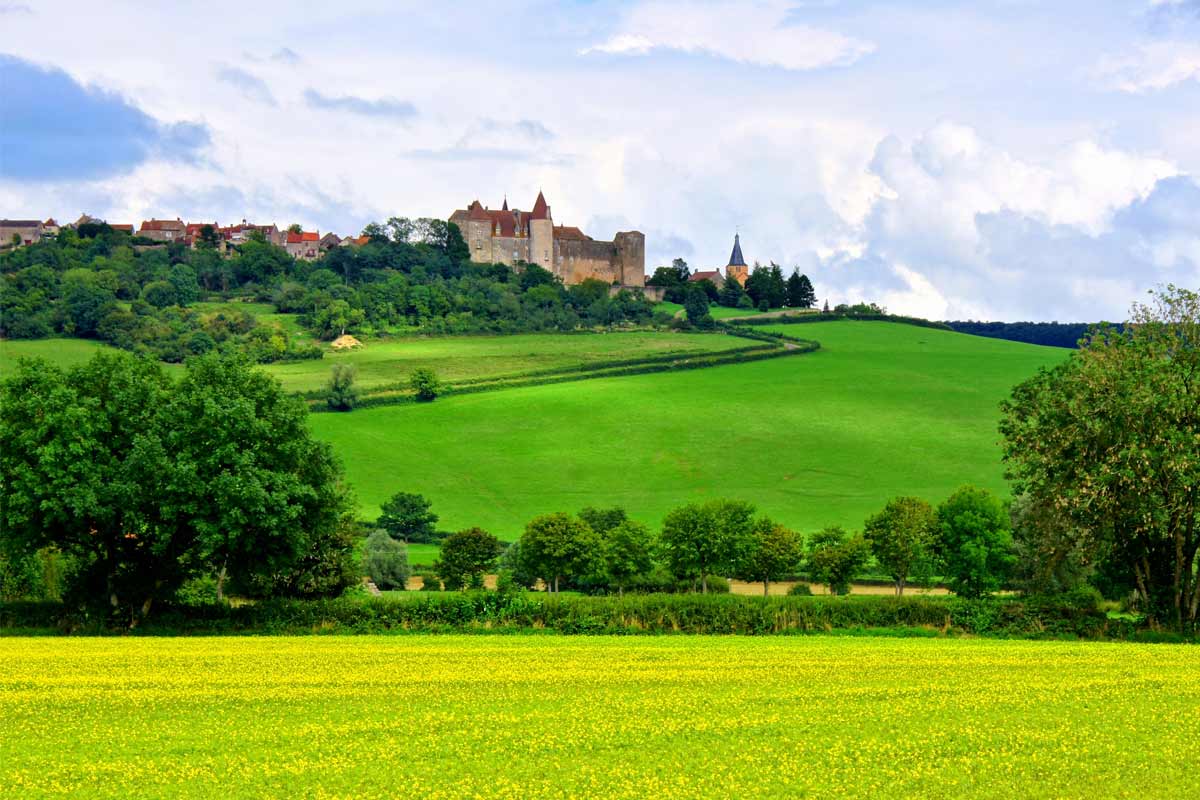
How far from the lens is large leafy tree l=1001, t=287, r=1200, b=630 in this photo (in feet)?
142

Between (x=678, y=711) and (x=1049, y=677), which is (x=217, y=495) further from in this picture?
(x=1049, y=677)

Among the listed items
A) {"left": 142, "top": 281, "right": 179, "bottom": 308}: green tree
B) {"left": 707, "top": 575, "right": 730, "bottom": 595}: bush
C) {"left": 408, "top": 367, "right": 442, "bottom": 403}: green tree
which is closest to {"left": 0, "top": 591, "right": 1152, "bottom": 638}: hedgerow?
{"left": 707, "top": 575, "right": 730, "bottom": 595}: bush

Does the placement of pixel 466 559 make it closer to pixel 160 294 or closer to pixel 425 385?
pixel 425 385

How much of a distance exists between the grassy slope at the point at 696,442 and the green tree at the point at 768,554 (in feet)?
50.6

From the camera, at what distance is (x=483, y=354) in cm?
16012

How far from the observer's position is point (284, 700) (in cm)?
2819

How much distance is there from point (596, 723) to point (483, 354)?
136177 mm

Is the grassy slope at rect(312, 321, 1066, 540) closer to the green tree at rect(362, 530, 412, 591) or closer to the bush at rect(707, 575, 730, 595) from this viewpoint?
the green tree at rect(362, 530, 412, 591)

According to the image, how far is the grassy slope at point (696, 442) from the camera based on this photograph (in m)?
106

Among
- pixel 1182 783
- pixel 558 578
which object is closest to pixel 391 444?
pixel 558 578

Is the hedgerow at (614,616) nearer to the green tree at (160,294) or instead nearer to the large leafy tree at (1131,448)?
the large leafy tree at (1131,448)

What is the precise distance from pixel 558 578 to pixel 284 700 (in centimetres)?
5245


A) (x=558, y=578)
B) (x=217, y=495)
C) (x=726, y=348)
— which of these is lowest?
(x=558, y=578)

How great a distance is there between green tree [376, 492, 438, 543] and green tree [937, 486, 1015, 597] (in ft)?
127
